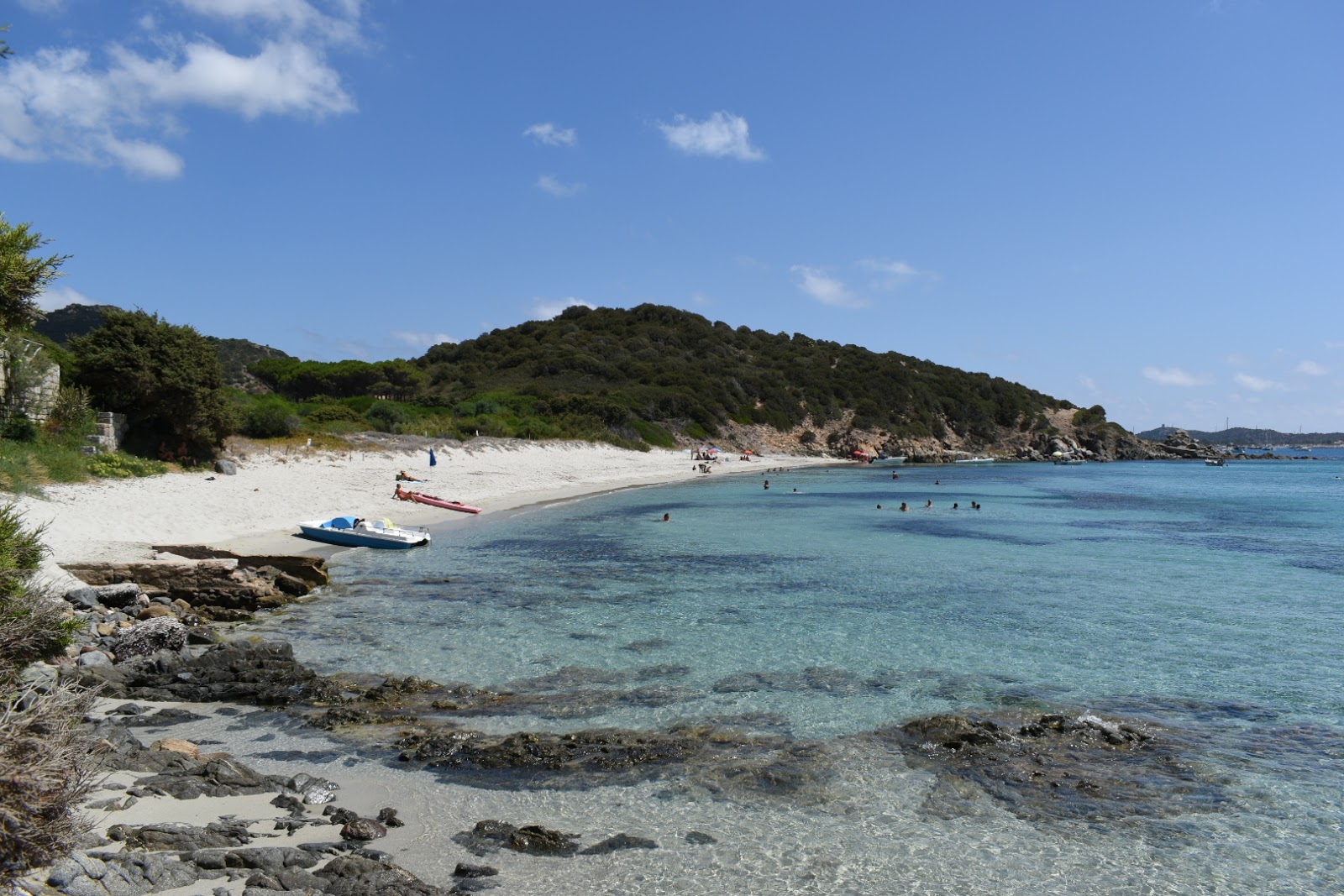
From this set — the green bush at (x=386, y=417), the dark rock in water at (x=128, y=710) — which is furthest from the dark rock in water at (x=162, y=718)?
the green bush at (x=386, y=417)

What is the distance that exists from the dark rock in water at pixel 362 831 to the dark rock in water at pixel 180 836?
0.62 meters

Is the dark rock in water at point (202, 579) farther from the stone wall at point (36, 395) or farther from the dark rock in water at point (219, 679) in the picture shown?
the stone wall at point (36, 395)

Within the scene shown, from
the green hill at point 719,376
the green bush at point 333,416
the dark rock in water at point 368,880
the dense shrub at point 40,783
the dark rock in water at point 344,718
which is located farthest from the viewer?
the green hill at point 719,376

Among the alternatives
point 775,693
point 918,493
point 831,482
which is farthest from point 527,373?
point 775,693

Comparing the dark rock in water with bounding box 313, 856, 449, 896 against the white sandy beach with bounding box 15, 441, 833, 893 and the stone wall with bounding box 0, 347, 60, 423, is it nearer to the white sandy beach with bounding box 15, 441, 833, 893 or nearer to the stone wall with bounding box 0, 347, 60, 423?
the white sandy beach with bounding box 15, 441, 833, 893

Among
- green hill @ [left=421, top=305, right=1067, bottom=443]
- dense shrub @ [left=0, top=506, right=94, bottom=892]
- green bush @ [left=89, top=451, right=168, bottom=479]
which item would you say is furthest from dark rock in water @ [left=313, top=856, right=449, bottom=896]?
green hill @ [left=421, top=305, right=1067, bottom=443]

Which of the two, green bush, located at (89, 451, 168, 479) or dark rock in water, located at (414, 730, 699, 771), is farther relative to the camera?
green bush, located at (89, 451, 168, 479)

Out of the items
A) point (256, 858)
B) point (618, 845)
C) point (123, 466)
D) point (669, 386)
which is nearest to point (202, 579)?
point (256, 858)

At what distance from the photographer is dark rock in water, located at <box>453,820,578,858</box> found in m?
5.95

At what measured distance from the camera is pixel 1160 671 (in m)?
11.2

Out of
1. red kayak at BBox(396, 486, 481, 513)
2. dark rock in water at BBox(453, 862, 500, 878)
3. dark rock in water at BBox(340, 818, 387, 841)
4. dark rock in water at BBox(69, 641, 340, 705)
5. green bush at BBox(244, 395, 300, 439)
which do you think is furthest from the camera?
green bush at BBox(244, 395, 300, 439)

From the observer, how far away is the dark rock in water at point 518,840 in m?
5.95

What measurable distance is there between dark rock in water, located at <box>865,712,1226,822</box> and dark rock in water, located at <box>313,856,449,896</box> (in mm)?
4182

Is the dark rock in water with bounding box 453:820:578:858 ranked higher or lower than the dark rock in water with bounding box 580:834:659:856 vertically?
higher
